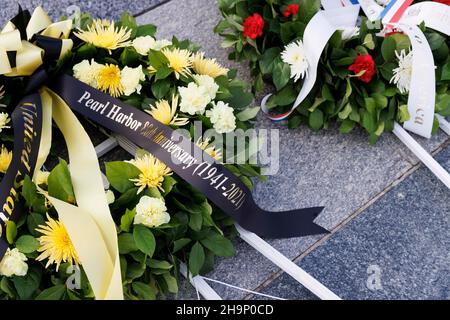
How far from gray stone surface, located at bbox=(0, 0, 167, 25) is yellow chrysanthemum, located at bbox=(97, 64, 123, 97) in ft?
1.67

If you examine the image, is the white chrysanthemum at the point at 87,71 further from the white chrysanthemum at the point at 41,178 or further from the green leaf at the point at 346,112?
the green leaf at the point at 346,112

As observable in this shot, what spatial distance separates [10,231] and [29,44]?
0.51 metres

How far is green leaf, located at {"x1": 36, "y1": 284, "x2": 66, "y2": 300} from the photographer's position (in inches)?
53.6

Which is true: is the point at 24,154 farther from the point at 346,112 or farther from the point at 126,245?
the point at 346,112

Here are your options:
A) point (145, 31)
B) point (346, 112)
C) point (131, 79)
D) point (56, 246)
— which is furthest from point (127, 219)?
point (346, 112)

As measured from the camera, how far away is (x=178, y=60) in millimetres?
1637

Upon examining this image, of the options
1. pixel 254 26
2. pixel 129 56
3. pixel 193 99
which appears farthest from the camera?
pixel 254 26

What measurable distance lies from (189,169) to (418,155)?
693 millimetres

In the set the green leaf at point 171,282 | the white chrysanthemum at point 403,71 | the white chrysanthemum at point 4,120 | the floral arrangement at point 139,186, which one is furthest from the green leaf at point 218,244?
the white chrysanthemum at point 403,71

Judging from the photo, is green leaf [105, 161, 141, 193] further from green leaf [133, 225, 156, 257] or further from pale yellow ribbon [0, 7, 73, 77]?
pale yellow ribbon [0, 7, 73, 77]

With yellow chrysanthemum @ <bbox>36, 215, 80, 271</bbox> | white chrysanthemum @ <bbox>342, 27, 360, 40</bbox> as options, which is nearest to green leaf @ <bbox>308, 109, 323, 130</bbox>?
white chrysanthemum @ <bbox>342, 27, 360, 40</bbox>

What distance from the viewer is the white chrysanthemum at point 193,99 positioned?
1.56m

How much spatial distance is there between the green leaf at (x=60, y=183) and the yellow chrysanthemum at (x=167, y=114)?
27 centimetres

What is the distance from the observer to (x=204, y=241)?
1.51 meters
